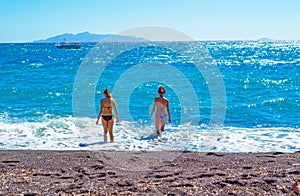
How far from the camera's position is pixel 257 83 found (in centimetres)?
2897

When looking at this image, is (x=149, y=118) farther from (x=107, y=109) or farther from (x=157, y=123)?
(x=107, y=109)

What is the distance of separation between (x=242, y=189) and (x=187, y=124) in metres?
8.83

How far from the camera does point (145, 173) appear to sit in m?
7.16

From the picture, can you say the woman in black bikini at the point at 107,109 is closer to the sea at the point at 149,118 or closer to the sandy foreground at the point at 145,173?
the sea at the point at 149,118

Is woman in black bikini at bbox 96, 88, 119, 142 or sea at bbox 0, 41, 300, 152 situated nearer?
woman in black bikini at bbox 96, 88, 119, 142

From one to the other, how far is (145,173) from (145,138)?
4.55 metres

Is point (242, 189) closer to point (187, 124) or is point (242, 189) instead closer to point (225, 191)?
point (225, 191)

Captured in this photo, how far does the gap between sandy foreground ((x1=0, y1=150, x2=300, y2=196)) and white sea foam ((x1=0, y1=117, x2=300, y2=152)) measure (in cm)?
150

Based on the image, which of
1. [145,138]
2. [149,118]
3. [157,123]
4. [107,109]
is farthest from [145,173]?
[149,118]

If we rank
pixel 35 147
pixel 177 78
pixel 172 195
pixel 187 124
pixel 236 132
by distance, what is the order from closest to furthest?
1. pixel 172 195
2. pixel 35 147
3. pixel 236 132
4. pixel 187 124
5. pixel 177 78

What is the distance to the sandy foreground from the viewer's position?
593 centimetres

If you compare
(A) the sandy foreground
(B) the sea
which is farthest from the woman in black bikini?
(A) the sandy foreground

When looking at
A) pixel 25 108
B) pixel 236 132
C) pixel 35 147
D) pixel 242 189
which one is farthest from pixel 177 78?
pixel 242 189

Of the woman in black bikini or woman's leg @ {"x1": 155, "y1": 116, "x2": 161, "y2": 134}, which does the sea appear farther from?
the woman in black bikini
